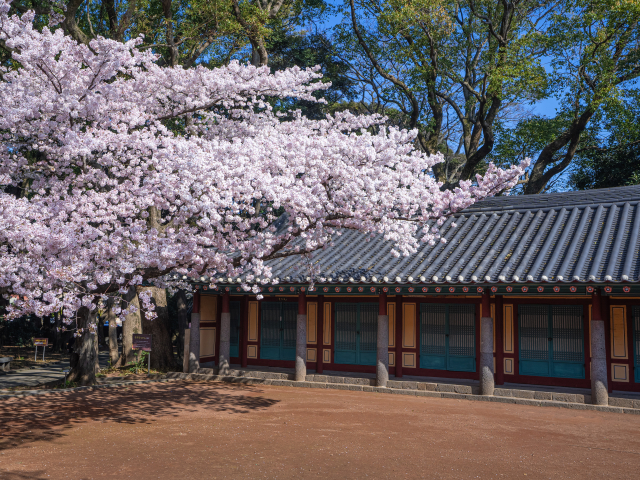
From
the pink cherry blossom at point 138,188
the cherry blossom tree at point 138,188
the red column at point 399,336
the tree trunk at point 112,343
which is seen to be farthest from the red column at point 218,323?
the pink cherry blossom at point 138,188

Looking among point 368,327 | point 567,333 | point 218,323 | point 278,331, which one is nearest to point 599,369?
point 567,333

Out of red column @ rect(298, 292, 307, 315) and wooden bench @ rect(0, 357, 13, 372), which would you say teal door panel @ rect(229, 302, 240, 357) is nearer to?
red column @ rect(298, 292, 307, 315)

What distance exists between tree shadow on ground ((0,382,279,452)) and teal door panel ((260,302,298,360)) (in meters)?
2.56

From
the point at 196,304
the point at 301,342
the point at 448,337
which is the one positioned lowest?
the point at 301,342

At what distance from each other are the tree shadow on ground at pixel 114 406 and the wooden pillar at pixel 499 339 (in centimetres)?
603

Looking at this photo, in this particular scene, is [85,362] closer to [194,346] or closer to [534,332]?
[194,346]

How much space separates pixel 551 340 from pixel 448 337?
270cm

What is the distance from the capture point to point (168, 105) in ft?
41.2

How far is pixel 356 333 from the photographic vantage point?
1667 centimetres

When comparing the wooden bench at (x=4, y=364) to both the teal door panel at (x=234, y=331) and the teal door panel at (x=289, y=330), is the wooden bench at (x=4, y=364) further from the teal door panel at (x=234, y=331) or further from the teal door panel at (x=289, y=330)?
the teal door panel at (x=289, y=330)

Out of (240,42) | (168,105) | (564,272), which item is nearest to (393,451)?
(564,272)

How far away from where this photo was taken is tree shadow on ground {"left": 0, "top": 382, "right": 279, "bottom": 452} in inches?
376

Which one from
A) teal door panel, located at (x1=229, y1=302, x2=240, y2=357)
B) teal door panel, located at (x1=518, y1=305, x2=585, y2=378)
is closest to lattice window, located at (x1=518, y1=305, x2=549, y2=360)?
teal door panel, located at (x1=518, y1=305, x2=585, y2=378)

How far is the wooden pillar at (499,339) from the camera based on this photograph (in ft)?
47.1
